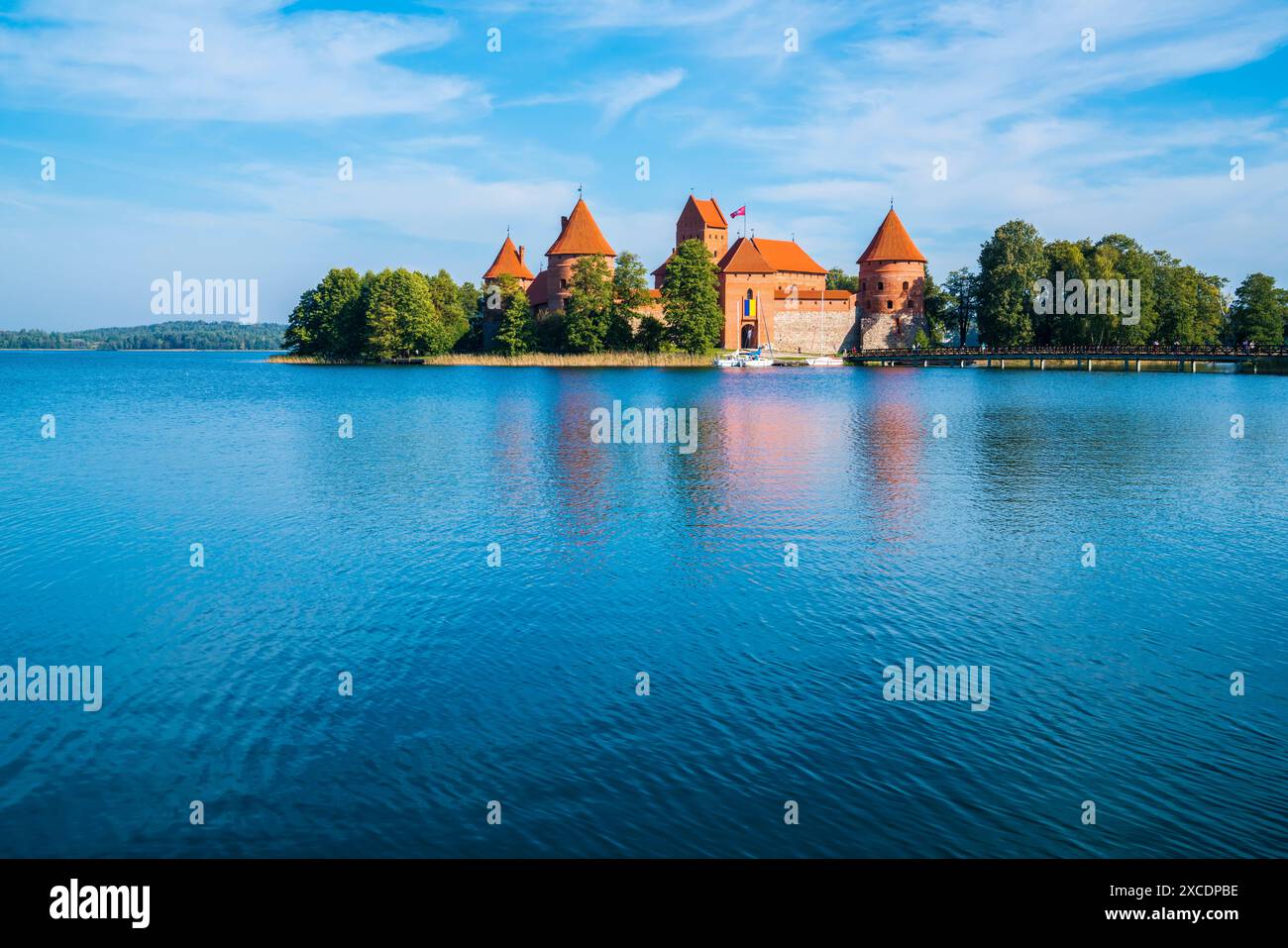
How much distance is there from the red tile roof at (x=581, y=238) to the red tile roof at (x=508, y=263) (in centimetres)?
1550

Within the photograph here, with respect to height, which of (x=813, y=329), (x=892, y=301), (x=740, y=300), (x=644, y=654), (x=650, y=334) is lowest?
(x=644, y=654)

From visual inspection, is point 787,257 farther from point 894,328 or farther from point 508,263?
point 508,263

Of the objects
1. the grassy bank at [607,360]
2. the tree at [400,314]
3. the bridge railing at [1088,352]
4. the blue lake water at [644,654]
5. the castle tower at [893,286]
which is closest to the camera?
the blue lake water at [644,654]

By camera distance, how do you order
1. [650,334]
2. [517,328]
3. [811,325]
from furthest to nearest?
[811,325]
[650,334]
[517,328]

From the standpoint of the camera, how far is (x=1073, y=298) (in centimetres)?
8306

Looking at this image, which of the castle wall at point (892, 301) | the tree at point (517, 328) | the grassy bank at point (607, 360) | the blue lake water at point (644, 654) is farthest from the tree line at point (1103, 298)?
the blue lake water at point (644, 654)

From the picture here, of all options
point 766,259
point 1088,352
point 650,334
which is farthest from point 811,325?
point 1088,352

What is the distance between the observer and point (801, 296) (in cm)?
10100

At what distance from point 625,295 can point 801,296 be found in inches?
949

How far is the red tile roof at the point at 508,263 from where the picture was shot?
104m

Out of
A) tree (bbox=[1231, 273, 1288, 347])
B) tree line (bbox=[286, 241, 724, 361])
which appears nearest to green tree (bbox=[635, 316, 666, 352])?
tree line (bbox=[286, 241, 724, 361])

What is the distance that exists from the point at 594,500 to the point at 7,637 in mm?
11975

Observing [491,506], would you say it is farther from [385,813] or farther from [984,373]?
[984,373]

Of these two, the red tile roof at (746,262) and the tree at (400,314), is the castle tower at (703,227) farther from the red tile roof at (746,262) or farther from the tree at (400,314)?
the tree at (400,314)
